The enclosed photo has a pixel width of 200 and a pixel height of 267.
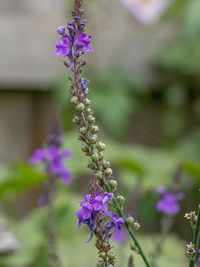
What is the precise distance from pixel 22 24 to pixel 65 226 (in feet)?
6.47

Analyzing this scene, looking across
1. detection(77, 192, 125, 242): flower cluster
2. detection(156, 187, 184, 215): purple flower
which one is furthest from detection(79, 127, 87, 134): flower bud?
detection(156, 187, 184, 215): purple flower

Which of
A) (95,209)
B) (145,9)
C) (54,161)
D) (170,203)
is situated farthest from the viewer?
(145,9)

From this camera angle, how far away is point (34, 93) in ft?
14.4

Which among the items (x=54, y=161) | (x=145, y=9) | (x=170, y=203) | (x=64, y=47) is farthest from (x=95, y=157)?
(x=145, y=9)

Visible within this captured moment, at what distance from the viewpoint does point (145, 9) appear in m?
4.30

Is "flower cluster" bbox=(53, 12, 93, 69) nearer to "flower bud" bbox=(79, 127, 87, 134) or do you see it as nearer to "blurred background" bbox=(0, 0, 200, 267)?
"flower bud" bbox=(79, 127, 87, 134)

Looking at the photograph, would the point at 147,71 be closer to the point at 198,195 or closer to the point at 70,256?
the point at 198,195

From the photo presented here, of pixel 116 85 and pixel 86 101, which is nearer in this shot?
pixel 86 101

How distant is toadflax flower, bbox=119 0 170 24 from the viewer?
4.30m

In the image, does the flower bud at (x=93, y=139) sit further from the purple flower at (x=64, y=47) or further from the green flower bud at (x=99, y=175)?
the purple flower at (x=64, y=47)

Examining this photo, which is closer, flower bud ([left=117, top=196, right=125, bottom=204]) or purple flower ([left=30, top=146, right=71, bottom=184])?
flower bud ([left=117, top=196, right=125, bottom=204])

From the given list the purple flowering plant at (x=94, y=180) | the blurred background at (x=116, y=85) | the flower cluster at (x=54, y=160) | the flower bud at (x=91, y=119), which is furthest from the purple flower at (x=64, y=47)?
the blurred background at (x=116, y=85)

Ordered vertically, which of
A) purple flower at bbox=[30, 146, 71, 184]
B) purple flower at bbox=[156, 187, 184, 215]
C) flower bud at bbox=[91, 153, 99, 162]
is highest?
purple flower at bbox=[30, 146, 71, 184]

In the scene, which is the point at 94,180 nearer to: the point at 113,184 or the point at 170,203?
the point at 113,184
